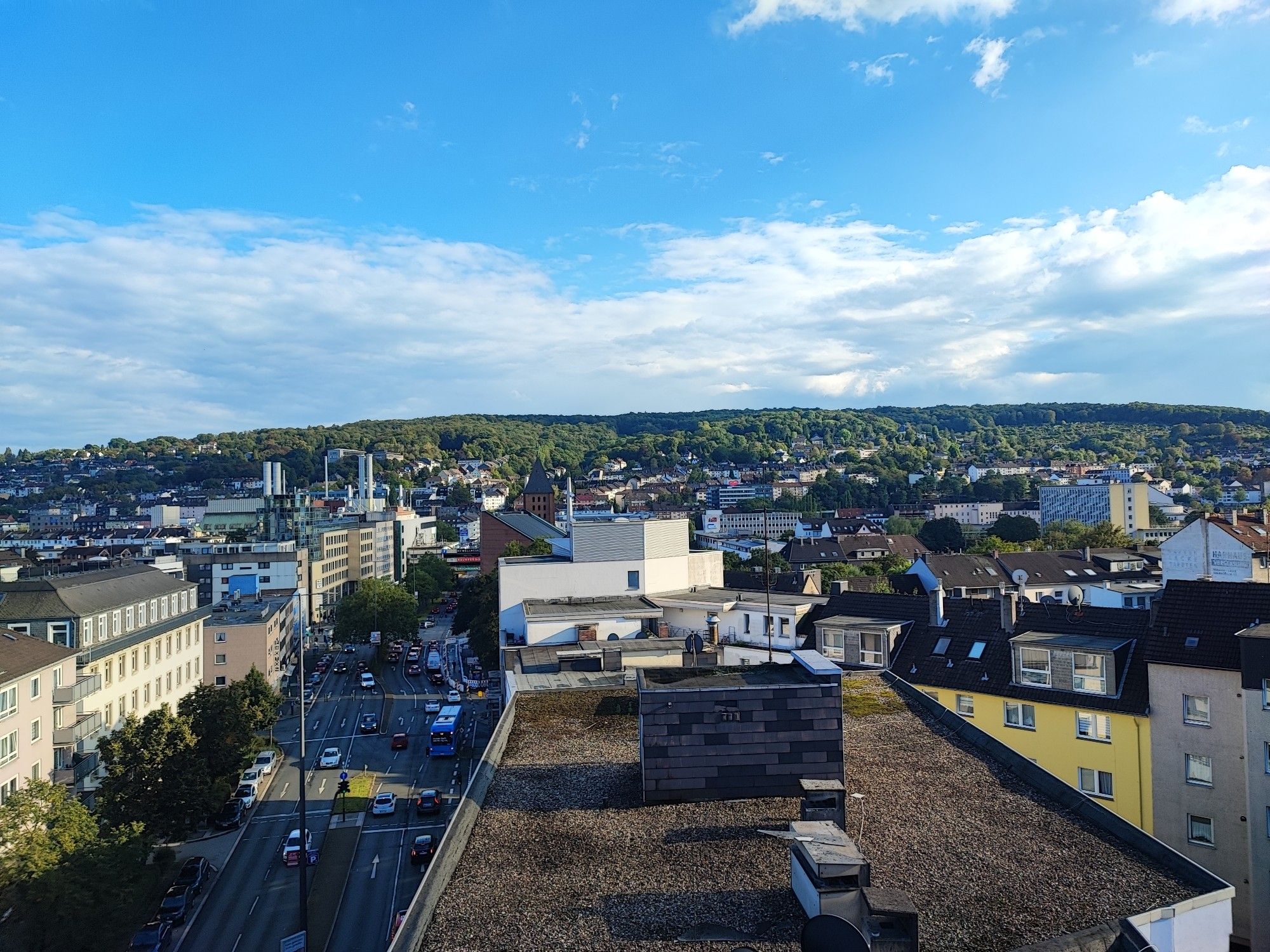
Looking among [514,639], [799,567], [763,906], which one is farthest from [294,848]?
[799,567]

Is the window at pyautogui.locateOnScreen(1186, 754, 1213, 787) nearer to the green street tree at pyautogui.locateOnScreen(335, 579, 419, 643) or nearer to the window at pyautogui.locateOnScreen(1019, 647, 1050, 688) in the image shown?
the window at pyautogui.locateOnScreen(1019, 647, 1050, 688)

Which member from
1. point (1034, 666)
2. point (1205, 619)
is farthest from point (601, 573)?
point (1205, 619)

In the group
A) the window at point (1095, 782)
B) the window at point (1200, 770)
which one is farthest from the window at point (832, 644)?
the window at point (1200, 770)

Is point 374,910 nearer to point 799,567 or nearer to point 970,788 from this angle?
point 970,788

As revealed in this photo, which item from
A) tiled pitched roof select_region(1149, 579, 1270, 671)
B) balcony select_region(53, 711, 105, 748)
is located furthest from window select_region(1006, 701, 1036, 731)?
balcony select_region(53, 711, 105, 748)

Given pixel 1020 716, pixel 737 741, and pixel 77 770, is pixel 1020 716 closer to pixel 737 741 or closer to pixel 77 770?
pixel 737 741

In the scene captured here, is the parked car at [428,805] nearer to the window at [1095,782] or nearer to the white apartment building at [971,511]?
the window at [1095,782]
